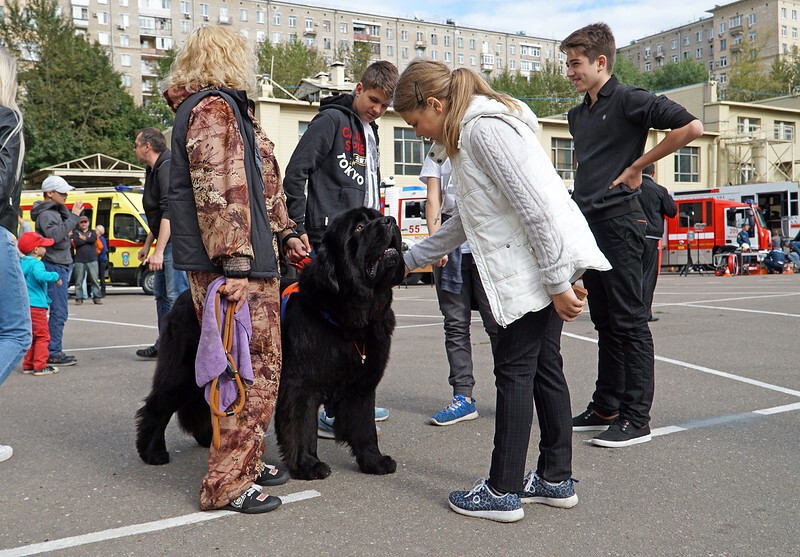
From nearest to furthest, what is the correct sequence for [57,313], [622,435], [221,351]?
[221,351]
[622,435]
[57,313]

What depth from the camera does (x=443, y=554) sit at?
2607mm

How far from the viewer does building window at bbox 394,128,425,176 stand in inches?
1358

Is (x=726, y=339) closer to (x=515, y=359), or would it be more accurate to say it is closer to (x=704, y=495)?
(x=704, y=495)

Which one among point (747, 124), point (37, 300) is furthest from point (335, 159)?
point (747, 124)

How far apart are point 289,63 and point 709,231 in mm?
39048

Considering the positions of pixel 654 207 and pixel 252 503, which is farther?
pixel 654 207

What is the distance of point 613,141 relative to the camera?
→ 4.05m

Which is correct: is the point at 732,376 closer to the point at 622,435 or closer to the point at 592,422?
the point at 592,422

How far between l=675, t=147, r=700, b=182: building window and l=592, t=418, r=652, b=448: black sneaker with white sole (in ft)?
137

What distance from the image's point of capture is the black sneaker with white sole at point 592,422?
4340 mm

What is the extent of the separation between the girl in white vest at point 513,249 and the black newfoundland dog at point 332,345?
23.3 inches

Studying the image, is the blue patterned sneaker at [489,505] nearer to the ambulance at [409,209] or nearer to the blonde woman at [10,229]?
the blonde woman at [10,229]

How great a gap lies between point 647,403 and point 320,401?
6.33ft

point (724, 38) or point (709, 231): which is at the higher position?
point (724, 38)
